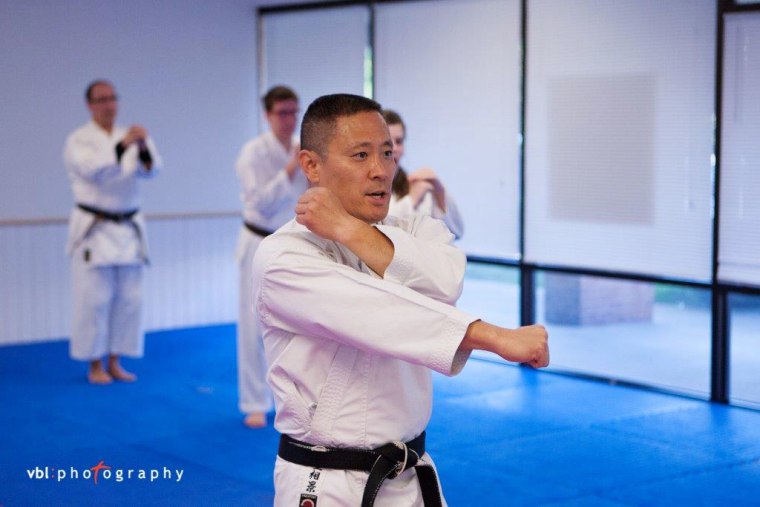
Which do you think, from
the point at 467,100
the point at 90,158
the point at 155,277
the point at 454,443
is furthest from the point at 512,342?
the point at 155,277

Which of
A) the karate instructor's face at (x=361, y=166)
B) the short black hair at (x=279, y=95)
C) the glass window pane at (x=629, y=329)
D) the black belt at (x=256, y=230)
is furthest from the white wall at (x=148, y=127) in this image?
the karate instructor's face at (x=361, y=166)

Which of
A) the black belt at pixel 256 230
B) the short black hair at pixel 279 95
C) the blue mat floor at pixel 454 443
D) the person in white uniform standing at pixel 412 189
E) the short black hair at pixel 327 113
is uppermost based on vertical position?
the short black hair at pixel 279 95

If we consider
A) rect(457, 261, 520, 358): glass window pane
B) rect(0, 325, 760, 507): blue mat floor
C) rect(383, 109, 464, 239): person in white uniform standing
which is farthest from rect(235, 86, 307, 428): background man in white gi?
Result: rect(457, 261, 520, 358): glass window pane

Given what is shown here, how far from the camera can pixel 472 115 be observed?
7.39 metres

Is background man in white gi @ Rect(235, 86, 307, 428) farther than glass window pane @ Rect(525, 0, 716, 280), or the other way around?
glass window pane @ Rect(525, 0, 716, 280)

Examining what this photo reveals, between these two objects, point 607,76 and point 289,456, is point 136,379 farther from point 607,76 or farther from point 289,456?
point 289,456

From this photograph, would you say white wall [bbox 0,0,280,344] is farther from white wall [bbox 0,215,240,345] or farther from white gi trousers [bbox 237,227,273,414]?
white gi trousers [bbox 237,227,273,414]

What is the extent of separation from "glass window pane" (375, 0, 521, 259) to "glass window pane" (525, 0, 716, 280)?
17 cm

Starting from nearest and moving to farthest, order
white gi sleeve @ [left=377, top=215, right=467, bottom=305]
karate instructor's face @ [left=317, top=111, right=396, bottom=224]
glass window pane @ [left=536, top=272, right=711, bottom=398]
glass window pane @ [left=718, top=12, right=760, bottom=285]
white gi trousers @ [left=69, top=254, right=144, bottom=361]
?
white gi sleeve @ [left=377, top=215, right=467, bottom=305]
karate instructor's face @ [left=317, top=111, right=396, bottom=224]
glass window pane @ [left=718, top=12, right=760, bottom=285]
glass window pane @ [left=536, top=272, right=711, bottom=398]
white gi trousers @ [left=69, top=254, right=144, bottom=361]

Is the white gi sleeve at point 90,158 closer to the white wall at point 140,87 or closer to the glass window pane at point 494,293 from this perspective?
the white wall at point 140,87

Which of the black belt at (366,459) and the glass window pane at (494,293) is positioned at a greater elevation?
the black belt at (366,459)

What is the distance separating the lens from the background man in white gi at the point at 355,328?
5.98 feet

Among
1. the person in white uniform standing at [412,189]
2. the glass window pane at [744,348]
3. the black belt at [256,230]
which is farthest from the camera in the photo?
the glass window pane at [744,348]

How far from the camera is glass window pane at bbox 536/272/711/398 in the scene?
6.41 m
